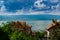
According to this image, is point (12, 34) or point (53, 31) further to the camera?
point (53, 31)

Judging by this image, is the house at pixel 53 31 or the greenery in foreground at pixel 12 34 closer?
the greenery in foreground at pixel 12 34

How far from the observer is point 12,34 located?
5930mm

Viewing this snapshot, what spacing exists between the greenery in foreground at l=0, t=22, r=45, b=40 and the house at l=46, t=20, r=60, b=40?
183 mm

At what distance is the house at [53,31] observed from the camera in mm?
6387

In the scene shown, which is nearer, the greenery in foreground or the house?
the greenery in foreground

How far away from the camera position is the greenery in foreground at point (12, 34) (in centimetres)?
556

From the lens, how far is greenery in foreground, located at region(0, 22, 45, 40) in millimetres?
5564

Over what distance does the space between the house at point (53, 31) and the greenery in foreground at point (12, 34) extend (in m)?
0.18

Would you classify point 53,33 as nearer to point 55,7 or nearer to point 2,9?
point 55,7

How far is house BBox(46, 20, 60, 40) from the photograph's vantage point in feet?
21.0

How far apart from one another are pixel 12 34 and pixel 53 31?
116cm

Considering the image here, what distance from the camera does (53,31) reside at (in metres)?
6.40

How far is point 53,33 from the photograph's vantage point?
251 inches

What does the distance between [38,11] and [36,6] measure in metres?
0.16
